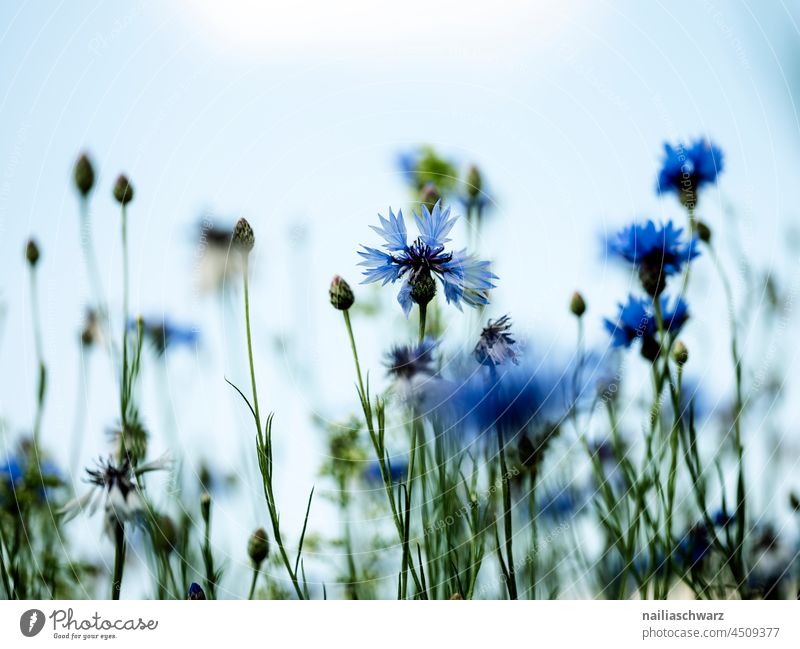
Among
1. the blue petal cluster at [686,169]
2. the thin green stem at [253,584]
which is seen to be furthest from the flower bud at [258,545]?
the blue petal cluster at [686,169]

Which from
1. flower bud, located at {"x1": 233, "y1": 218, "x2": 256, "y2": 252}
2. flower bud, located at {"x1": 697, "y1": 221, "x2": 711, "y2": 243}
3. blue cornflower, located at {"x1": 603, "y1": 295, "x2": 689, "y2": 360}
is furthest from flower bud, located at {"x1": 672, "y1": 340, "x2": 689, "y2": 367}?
flower bud, located at {"x1": 233, "y1": 218, "x2": 256, "y2": 252}

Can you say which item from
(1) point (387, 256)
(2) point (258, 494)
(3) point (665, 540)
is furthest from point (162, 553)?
(3) point (665, 540)

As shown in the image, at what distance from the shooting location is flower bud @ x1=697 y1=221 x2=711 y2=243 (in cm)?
87

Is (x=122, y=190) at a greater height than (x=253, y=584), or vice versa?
(x=122, y=190)

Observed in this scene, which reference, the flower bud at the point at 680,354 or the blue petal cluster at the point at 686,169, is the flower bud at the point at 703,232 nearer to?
the blue petal cluster at the point at 686,169

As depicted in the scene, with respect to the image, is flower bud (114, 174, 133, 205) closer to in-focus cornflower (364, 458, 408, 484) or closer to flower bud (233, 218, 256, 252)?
flower bud (233, 218, 256, 252)

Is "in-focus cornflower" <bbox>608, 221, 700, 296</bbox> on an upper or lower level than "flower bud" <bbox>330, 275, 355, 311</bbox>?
upper

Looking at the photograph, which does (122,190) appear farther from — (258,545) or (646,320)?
(646,320)

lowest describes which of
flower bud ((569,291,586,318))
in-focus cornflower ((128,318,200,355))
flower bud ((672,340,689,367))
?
flower bud ((672,340,689,367))

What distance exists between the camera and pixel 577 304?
831mm

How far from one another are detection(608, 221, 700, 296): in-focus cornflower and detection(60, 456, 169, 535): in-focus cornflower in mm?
520

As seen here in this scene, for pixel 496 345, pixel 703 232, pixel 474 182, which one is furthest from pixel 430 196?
pixel 703 232

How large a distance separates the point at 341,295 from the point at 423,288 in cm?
7
